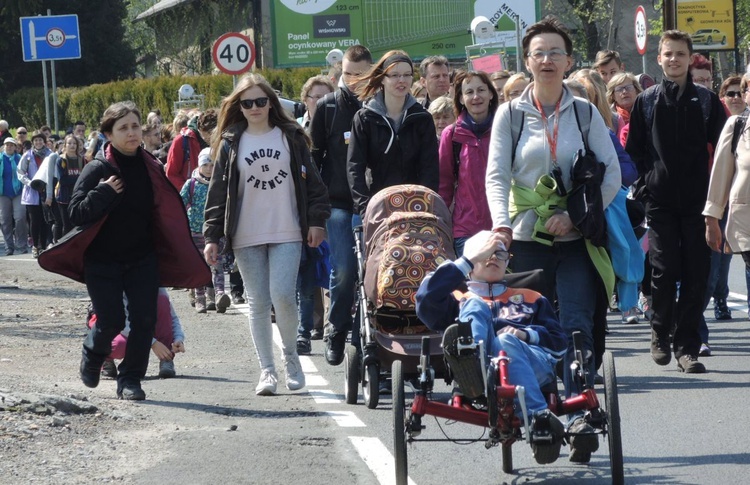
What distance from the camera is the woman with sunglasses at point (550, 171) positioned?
741 cm

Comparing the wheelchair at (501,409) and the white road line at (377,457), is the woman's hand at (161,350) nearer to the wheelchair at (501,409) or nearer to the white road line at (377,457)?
the white road line at (377,457)

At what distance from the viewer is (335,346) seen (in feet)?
34.6

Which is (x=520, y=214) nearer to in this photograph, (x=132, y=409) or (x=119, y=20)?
(x=132, y=409)

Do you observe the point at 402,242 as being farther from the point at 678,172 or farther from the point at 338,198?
the point at 678,172

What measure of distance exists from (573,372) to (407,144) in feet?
11.5

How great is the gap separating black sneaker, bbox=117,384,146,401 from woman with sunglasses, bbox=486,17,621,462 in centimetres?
311

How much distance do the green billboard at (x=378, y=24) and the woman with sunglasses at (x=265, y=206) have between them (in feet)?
Answer: 142

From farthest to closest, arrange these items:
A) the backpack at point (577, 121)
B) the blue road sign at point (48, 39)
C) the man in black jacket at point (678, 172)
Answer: the blue road sign at point (48, 39)
the man in black jacket at point (678, 172)
the backpack at point (577, 121)

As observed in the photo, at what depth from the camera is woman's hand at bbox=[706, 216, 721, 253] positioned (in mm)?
9281

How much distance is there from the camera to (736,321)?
13.1m

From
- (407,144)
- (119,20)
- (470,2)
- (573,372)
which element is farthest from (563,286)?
(119,20)

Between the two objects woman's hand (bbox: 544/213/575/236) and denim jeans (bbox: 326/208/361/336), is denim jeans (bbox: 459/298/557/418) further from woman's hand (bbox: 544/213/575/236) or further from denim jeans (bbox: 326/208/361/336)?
denim jeans (bbox: 326/208/361/336)

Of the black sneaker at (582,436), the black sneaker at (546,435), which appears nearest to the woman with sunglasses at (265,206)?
the black sneaker at (582,436)

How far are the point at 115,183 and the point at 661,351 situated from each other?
159 inches
